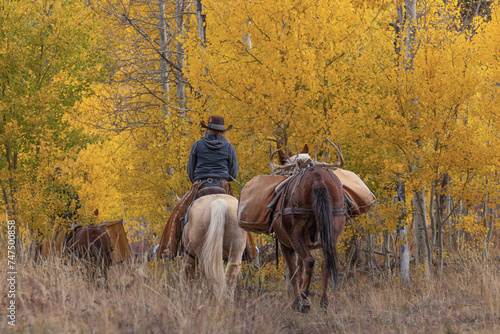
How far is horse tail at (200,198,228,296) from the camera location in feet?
22.0

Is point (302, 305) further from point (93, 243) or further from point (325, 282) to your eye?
point (93, 243)

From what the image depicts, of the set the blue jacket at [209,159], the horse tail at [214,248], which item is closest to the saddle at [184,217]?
the blue jacket at [209,159]

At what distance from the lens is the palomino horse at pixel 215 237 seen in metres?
6.73

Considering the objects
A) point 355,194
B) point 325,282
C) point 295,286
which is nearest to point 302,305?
point 295,286

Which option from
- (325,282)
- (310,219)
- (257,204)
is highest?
(257,204)

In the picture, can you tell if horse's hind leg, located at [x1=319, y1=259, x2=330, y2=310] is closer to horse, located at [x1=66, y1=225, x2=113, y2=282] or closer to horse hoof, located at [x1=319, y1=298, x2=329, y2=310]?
horse hoof, located at [x1=319, y1=298, x2=329, y2=310]

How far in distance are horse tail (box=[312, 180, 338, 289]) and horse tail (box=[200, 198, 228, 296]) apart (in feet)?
4.66

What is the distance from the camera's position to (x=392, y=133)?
938cm

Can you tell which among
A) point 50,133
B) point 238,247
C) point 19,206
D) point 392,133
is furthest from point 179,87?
point 238,247

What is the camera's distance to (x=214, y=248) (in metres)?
6.79

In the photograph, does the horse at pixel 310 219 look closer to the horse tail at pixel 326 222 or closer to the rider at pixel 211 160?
the horse tail at pixel 326 222

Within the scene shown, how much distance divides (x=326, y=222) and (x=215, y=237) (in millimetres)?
1577

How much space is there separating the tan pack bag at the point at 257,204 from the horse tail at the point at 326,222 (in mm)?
1034

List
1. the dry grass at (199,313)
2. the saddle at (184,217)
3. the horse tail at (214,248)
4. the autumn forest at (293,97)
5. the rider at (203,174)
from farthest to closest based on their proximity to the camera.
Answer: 1. the autumn forest at (293,97)
2. the rider at (203,174)
3. the saddle at (184,217)
4. the horse tail at (214,248)
5. the dry grass at (199,313)
